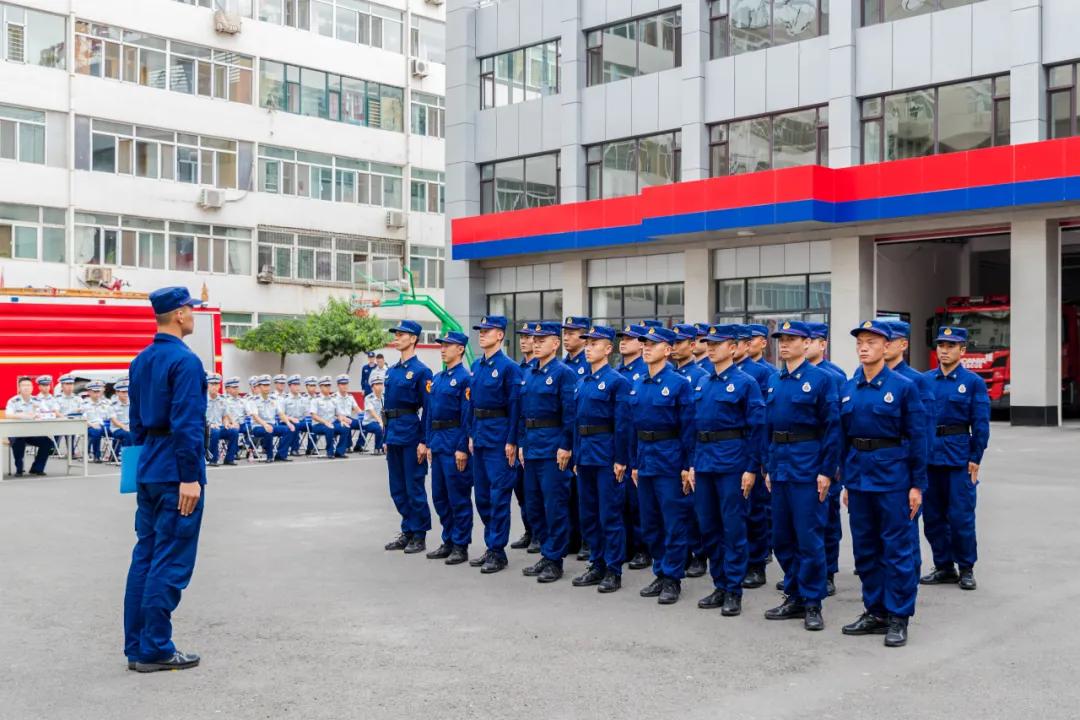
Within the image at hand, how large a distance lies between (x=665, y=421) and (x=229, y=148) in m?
33.0

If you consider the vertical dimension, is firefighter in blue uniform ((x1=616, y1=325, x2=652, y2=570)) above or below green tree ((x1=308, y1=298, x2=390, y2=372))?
below

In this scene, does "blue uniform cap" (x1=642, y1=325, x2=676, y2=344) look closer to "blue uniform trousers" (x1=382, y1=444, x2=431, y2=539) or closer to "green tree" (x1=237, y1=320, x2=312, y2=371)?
"blue uniform trousers" (x1=382, y1=444, x2=431, y2=539)

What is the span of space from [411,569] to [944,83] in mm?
19934

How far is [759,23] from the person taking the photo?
27.6 meters

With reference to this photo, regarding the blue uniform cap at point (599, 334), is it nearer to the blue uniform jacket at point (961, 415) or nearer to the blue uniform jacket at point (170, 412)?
the blue uniform jacket at point (961, 415)

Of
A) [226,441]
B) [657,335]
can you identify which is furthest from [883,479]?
[226,441]

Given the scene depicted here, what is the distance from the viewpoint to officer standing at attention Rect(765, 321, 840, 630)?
23.6ft

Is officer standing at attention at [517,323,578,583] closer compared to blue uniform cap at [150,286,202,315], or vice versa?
blue uniform cap at [150,286,202,315]

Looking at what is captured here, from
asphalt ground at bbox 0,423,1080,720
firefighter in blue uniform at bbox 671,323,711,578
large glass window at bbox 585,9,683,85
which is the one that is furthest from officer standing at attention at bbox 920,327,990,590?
large glass window at bbox 585,9,683,85

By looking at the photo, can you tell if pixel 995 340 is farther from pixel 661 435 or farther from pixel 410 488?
pixel 661 435

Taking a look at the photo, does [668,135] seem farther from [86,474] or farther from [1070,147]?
→ [86,474]

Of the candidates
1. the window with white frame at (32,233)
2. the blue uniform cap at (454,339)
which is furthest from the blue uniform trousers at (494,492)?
the window with white frame at (32,233)

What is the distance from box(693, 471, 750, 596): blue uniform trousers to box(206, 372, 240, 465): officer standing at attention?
1288 cm

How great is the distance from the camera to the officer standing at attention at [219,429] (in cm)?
1909
